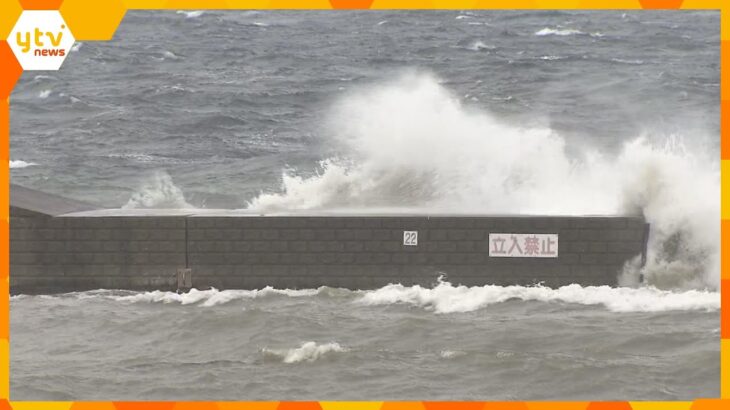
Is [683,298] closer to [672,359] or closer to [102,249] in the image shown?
[672,359]

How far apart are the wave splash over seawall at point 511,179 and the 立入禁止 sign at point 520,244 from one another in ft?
3.62

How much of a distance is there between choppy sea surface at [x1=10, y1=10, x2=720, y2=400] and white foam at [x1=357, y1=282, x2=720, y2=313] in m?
0.04

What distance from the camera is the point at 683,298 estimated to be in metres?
13.0

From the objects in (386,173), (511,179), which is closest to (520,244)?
(511,179)

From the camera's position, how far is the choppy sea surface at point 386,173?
34.5ft

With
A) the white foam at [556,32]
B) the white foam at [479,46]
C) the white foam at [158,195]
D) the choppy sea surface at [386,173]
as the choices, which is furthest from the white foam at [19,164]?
the white foam at [556,32]

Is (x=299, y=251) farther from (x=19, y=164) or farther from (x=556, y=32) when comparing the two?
(x=556, y=32)

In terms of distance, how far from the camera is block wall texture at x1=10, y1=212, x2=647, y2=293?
45.3ft

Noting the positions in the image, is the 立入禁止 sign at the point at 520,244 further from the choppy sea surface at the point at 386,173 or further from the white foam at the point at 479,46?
the white foam at the point at 479,46

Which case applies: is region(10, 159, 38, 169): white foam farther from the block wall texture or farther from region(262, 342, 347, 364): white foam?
region(262, 342, 347, 364): white foam

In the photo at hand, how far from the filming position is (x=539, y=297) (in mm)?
13336

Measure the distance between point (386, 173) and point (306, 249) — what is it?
487cm

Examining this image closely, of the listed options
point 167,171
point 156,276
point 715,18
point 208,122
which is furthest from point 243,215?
point 715,18

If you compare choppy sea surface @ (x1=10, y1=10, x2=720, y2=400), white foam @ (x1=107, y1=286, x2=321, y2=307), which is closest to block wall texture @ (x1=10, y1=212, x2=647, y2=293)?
white foam @ (x1=107, y1=286, x2=321, y2=307)
